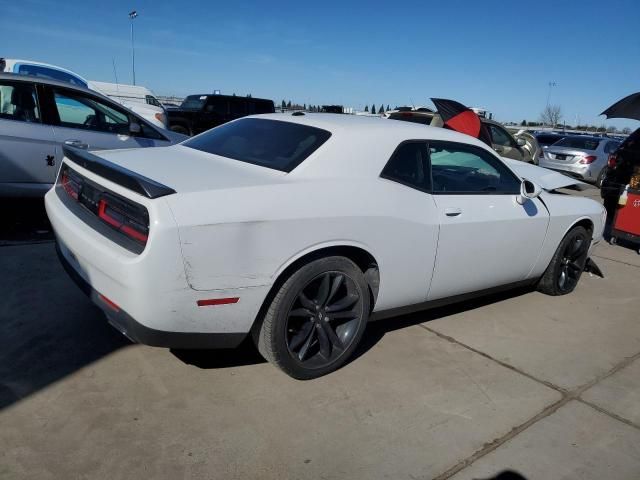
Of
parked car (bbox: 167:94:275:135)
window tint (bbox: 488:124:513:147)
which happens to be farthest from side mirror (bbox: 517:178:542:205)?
parked car (bbox: 167:94:275:135)

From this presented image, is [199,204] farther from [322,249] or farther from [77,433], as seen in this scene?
[77,433]

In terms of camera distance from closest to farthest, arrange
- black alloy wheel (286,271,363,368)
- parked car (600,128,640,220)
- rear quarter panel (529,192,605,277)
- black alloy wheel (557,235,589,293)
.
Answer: black alloy wheel (286,271,363,368) → rear quarter panel (529,192,605,277) → black alloy wheel (557,235,589,293) → parked car (600,128,640,220)

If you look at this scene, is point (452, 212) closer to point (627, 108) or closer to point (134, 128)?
point (134, 128)

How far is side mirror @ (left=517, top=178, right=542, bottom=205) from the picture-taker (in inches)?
157

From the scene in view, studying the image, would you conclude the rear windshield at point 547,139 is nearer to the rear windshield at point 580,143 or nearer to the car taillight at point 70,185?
the rear windshield at point 580,143

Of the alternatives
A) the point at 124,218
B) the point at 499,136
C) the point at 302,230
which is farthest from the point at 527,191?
the point at 499,136

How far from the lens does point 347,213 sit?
2.94m

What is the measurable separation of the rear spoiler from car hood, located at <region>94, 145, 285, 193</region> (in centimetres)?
7

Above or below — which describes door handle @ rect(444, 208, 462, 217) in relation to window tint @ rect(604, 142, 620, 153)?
above

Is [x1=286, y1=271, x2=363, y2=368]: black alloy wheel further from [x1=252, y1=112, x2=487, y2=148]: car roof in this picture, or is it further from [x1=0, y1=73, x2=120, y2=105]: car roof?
[x1=0, y1=73, x2=120, y2=105]: car roof

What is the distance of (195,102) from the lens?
1611 centimetres

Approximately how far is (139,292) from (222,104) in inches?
564

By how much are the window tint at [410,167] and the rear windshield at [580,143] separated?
46.8 ft

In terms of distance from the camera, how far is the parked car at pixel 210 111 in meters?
15.6
